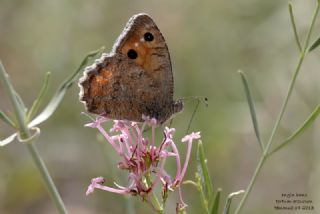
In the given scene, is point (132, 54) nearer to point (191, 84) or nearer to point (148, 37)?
point (148, 37)

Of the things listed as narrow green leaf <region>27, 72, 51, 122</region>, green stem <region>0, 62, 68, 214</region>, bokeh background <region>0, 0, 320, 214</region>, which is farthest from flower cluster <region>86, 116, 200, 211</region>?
bokeh background <region>0, 0, 320, 214</region>

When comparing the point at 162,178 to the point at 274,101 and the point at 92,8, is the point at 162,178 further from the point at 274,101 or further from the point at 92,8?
the point at 92,8

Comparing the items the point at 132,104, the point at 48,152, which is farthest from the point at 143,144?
the point at 48,152

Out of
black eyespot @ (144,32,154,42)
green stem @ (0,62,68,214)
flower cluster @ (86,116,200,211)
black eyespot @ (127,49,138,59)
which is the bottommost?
flower cluster @ (86,116,200,211)

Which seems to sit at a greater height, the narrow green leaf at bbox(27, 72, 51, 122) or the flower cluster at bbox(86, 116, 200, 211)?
the narrow green leaf at bbox(27, 72, 51, 122)

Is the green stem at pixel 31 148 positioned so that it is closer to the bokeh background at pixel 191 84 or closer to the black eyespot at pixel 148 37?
the black eyespot at pixel 148 37

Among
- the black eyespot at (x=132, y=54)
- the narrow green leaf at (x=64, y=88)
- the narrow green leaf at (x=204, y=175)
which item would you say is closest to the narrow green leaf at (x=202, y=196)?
the narrow green leaf at (x=204, y=175)

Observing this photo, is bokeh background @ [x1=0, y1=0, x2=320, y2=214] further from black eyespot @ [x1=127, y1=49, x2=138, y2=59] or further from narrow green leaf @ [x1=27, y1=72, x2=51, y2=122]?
narrow green leaf @ [x1=27, y1=72, x2=51, y2=122]
